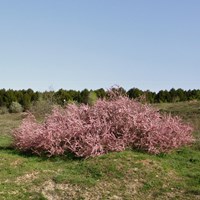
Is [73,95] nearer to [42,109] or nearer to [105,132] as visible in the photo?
[42,109]

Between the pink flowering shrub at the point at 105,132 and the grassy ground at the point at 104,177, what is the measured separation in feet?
0.89

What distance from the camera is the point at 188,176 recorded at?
8.04m

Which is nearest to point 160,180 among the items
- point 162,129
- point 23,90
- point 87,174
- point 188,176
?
point 188,176

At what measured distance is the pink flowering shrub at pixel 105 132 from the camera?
9094mm

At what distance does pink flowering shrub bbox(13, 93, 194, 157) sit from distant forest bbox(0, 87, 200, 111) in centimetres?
2115

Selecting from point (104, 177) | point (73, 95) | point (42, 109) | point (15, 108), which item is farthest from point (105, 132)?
point (73, 95)

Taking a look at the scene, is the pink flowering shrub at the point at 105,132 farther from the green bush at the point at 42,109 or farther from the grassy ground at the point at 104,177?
the green bush at the point at 42,109

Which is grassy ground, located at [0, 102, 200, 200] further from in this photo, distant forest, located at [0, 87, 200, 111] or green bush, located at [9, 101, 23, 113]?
distant forest, located at [0, 87, 200, 111]

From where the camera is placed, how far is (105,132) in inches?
362

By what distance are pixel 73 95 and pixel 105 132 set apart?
1007 inches

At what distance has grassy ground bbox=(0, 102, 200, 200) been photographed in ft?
23.6

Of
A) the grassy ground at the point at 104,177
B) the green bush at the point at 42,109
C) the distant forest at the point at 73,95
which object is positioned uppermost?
the distant forest at the point at 73,95

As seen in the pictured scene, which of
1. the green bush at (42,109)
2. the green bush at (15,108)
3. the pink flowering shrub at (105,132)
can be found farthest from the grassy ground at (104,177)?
the green bush at (15,108)

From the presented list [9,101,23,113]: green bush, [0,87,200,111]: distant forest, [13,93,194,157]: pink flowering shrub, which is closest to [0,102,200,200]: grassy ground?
[13,93,194,157]: pink flowering shrub
